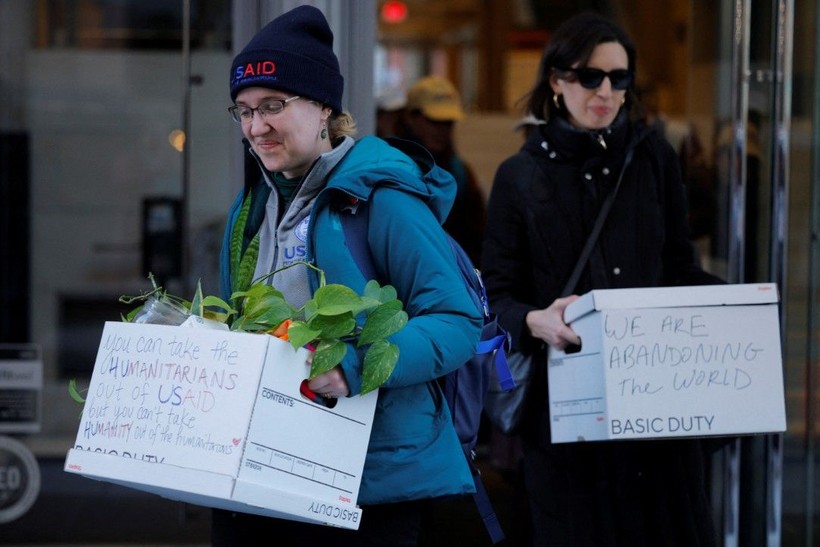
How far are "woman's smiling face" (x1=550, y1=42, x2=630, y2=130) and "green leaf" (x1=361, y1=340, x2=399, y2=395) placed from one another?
154cm

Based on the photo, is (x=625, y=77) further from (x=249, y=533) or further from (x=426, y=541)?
(x=426, y=541)

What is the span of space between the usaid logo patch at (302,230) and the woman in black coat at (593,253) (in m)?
1.12

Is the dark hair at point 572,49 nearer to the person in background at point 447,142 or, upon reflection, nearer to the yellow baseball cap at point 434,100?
the person in background at point 447,142

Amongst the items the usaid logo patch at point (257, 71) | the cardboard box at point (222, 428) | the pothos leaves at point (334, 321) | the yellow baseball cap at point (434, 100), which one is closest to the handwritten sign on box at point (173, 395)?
the cardboard box at point (222, 428)

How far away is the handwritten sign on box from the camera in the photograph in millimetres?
2365

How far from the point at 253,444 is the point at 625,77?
6.29 ft

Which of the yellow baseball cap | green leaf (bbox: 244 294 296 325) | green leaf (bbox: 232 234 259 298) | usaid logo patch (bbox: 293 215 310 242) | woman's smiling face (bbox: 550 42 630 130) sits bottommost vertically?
green leaf (bbox: 244 294 296 325)

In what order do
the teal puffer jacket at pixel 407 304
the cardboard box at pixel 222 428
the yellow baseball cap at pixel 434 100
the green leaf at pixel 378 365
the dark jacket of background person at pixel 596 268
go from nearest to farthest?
the cardboard box at pixel 222 428 → the green leaf at pixel 378 365 → the teal puffer jacket at pixel 407 304 → the dark jacket of background person at pixel 596 268 → the yellow baseball cap at pixel 434 100

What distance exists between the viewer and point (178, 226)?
5340 millimetres

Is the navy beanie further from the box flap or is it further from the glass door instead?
the glass door

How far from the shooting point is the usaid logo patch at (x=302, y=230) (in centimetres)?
275

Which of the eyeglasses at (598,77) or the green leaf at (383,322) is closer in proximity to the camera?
the green leaf at (383,322)

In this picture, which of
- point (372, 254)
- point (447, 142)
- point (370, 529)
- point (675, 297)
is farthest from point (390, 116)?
point (370, 529)

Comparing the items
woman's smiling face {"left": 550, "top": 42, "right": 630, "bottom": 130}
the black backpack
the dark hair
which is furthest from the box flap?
the dark hair
